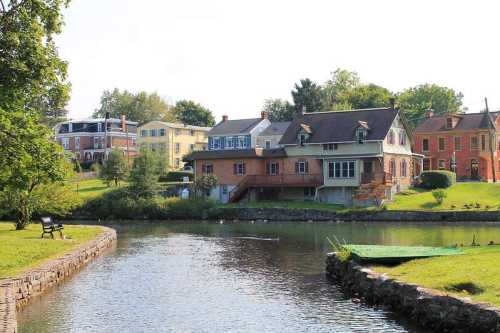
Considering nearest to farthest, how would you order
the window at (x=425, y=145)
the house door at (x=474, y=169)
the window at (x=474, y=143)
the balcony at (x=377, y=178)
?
the balcony at (x=377, y=178) < the house door at (x=474, y=169) < the window at (x=474, y=143) < the window at (x=425, y=145)

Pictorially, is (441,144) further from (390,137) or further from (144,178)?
(144,178)

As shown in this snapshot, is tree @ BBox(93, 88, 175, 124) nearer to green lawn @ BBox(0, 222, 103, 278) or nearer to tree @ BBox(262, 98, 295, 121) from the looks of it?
tree @ BBox(262, 98, 295, 121)

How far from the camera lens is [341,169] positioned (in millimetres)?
70500

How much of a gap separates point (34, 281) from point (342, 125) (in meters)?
52.3

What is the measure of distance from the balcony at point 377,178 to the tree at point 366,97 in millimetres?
38519

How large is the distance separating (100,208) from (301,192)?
2115 cm

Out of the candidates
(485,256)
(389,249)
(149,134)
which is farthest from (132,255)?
(149,134)

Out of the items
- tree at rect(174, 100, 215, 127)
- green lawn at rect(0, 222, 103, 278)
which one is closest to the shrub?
green lawn at rect(0, 222, 103, 278)

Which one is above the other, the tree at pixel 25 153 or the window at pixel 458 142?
the window at pixel 458 142

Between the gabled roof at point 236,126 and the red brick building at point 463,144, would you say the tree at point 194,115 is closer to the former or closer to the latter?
the gabled roof at point 236,126

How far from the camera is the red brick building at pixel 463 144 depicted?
82750mm

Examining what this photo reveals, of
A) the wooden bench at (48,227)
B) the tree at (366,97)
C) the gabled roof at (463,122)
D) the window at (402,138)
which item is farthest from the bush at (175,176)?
the wooden bench at (48,227)

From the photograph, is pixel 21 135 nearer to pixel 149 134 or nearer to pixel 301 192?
pixel 301 192

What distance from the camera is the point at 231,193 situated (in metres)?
74.3
